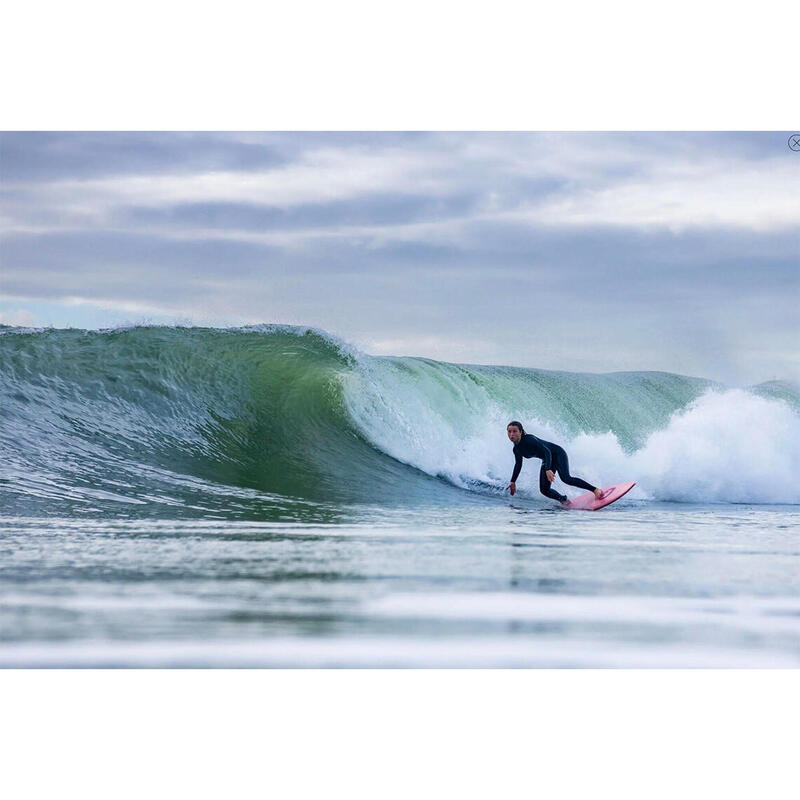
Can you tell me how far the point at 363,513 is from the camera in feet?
22.9

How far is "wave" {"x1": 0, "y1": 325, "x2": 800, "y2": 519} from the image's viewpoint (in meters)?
7.90

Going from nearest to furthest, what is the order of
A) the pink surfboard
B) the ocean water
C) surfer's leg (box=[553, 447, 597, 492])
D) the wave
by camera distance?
the ocean water, the pink surfboard, the wave, surfer's leg (box=[553, 447, 597, 492])

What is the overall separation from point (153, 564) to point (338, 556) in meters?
0.88

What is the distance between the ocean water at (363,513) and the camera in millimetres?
3369

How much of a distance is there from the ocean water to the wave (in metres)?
0.03

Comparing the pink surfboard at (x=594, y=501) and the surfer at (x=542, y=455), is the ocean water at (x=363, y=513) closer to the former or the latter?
the pink surfboard at (x=594, y=501)

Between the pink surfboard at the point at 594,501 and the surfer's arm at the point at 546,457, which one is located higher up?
the surfer's arm at the point at 546,457

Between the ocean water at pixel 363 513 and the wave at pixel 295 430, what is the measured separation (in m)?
0.03

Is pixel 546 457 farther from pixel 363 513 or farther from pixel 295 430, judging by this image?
pixel 295 430


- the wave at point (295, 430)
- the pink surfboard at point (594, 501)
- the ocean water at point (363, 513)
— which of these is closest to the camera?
the ocean water at point (363, 513)

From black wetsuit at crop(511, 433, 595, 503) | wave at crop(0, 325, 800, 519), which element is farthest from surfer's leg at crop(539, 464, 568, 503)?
wave at crop(0, 325, 800, 519)

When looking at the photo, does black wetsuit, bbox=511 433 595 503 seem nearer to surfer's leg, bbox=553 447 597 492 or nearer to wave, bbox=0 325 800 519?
surfer's leg, bbox=553 447 597 492

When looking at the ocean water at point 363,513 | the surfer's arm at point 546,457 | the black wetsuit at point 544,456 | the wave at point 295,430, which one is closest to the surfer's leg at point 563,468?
the black wetsuit at point 544,456

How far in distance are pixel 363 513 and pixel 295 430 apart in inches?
117
